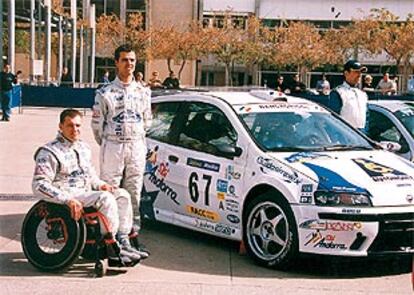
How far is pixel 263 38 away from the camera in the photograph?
6197 centimetres

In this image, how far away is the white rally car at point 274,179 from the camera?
6766mm

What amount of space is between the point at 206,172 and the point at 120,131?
1095mm

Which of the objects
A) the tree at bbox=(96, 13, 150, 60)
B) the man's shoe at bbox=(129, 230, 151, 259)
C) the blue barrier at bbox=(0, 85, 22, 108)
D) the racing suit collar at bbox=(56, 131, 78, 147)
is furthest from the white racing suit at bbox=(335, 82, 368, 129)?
the tree at bbox=(96, 13, 150, 60)

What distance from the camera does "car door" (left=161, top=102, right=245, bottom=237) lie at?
7.55 meters

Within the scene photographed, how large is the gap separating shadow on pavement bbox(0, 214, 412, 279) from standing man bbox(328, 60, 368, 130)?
6.84 feet

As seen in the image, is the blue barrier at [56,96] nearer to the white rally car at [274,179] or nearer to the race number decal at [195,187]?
the white rally car at [274,179]

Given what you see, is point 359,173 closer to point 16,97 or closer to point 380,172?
point 380,172

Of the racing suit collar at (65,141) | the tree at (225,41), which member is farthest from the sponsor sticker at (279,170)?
the tree at (225,41)

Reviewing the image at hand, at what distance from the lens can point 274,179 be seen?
7.07m

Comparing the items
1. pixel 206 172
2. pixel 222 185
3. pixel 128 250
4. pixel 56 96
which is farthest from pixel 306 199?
pixel 56 96

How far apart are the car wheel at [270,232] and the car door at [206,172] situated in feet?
0.72

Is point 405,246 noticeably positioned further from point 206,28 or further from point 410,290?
point 206,28

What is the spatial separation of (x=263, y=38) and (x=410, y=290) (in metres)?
56.3

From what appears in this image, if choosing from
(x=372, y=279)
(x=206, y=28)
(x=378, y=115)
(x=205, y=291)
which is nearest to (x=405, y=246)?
(x=372, y=279)
